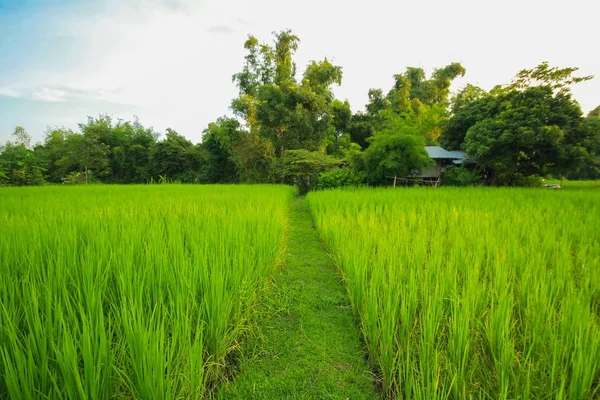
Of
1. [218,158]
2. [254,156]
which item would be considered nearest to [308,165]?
[254,156]

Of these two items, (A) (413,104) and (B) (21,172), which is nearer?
(B) (21,172)

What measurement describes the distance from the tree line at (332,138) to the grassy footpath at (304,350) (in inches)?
334

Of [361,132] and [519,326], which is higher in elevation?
[361,132]

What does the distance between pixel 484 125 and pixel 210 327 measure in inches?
576

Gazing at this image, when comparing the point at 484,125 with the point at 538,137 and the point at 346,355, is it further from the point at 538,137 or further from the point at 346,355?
the point at 346,355

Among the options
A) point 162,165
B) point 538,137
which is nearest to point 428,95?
point 538,137

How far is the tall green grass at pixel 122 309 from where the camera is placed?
2.95 feet

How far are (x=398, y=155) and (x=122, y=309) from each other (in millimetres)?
10130

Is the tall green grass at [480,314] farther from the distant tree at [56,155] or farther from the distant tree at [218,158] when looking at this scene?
the distant tree at [56,155]

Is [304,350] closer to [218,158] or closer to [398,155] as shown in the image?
[398,155]

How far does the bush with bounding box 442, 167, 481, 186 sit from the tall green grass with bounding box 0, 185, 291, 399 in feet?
40.2

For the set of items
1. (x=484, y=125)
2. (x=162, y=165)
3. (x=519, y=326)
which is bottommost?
(x=519, y=326)

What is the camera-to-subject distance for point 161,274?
1577 mm

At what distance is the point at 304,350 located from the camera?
1.63 m
